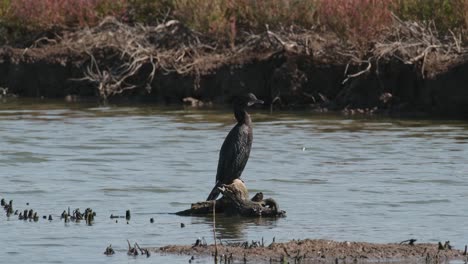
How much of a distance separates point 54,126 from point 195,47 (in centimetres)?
381

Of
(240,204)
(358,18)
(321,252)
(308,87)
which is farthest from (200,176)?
(358,18)

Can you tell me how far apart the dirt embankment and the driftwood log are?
8750 mm

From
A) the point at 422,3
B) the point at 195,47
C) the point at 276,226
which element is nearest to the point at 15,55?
the point at 195,47

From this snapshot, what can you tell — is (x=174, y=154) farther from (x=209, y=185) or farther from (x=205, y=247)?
(x=205, y=247)

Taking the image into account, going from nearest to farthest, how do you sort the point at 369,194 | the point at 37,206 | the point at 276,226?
the point at 276,226, the point at 37,206, the point at 369,194

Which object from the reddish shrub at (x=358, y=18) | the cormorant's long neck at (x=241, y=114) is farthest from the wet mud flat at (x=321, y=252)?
the reddish shrub at (x=358, y=18)

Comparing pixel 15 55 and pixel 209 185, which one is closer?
pixel 209 185

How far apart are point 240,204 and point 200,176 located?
341cm

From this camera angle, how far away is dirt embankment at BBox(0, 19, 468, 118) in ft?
69.4

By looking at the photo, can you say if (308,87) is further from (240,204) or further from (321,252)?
(321,252)

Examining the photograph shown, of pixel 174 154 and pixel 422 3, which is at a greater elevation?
pixel 422 3

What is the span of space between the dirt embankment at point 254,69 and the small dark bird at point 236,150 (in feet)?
28.2

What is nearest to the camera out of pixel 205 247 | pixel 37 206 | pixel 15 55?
pixel 205 247

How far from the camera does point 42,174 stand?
16.0m
